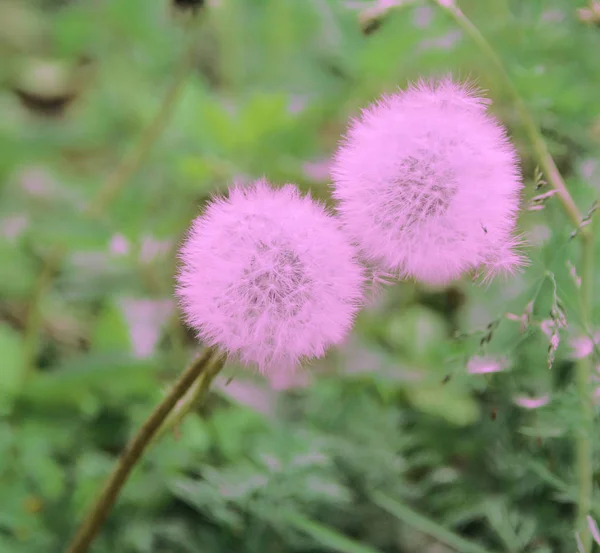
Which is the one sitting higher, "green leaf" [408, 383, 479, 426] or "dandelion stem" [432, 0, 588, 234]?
"dandelion stem" [432, 0, 588, 234]

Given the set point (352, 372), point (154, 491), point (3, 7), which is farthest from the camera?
point (3, 7)

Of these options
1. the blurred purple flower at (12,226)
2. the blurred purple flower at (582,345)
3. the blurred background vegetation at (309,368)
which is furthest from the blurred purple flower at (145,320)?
the blurred purple flower at (582,345)

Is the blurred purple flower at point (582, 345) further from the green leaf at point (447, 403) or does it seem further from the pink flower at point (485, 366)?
the green leaf at point (447, 403)

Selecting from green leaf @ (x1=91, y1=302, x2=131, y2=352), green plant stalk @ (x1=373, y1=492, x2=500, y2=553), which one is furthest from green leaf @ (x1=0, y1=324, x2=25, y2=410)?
green plant stalk @ (x1=373, y1=492, x2=500, y2=553)

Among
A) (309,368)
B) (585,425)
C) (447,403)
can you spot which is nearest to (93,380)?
(309,368)

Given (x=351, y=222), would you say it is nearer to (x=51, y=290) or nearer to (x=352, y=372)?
(x=352, y=372)

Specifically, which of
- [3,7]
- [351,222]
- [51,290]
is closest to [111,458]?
[51,290]

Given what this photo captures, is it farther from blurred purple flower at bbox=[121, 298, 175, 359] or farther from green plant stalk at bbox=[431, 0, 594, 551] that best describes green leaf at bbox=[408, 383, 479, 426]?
blurred purple flower at bbox=[121, 298, 175, 359]
